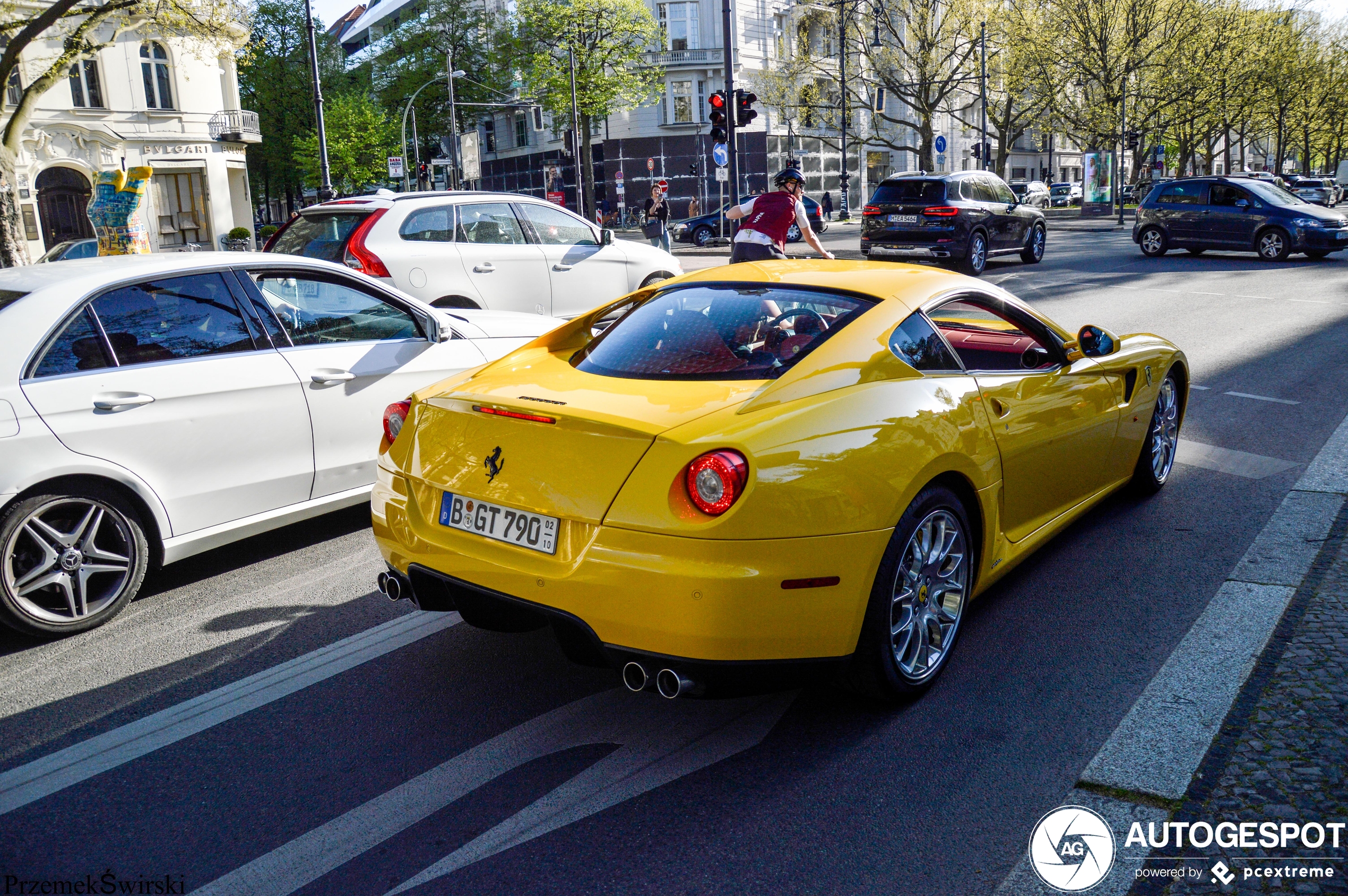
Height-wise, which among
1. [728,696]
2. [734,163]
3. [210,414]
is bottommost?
[728,696]

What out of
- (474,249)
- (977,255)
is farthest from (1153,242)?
(474,249)

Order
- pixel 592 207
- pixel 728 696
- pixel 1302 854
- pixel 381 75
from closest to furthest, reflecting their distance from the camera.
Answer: pixel 1302 854, pixel 728 696, pixel 592 207, pixel 381 75

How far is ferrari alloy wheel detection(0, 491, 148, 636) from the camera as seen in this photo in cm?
411

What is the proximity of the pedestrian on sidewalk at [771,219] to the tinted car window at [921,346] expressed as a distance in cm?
623

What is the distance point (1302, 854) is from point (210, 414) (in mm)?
4250

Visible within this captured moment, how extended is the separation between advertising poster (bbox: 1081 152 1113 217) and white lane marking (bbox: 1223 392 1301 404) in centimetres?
3772

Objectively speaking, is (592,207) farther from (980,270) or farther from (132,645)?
(132,645)

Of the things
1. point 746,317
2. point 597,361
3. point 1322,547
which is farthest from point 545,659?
point 1322,547

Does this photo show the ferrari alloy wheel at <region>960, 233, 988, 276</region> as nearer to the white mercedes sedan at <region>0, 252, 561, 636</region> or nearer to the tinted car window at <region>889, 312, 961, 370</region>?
the white mercedes sedan at <region>0, 252, 561, 636</region>

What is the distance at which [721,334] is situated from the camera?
12.4 feet

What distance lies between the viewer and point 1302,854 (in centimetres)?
260

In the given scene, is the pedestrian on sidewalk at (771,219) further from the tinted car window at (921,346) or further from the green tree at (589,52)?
the green tree at (589,52)

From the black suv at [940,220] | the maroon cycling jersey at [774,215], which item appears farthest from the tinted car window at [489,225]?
the black suv at [940,220]

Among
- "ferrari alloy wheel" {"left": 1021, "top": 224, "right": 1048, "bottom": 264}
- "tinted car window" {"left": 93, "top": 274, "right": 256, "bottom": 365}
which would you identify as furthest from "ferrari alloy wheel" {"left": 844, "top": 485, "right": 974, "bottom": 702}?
"ferrari alloy wheel" {"left": 1021, "top": 224, "right": 1048, "bottom": 264}
